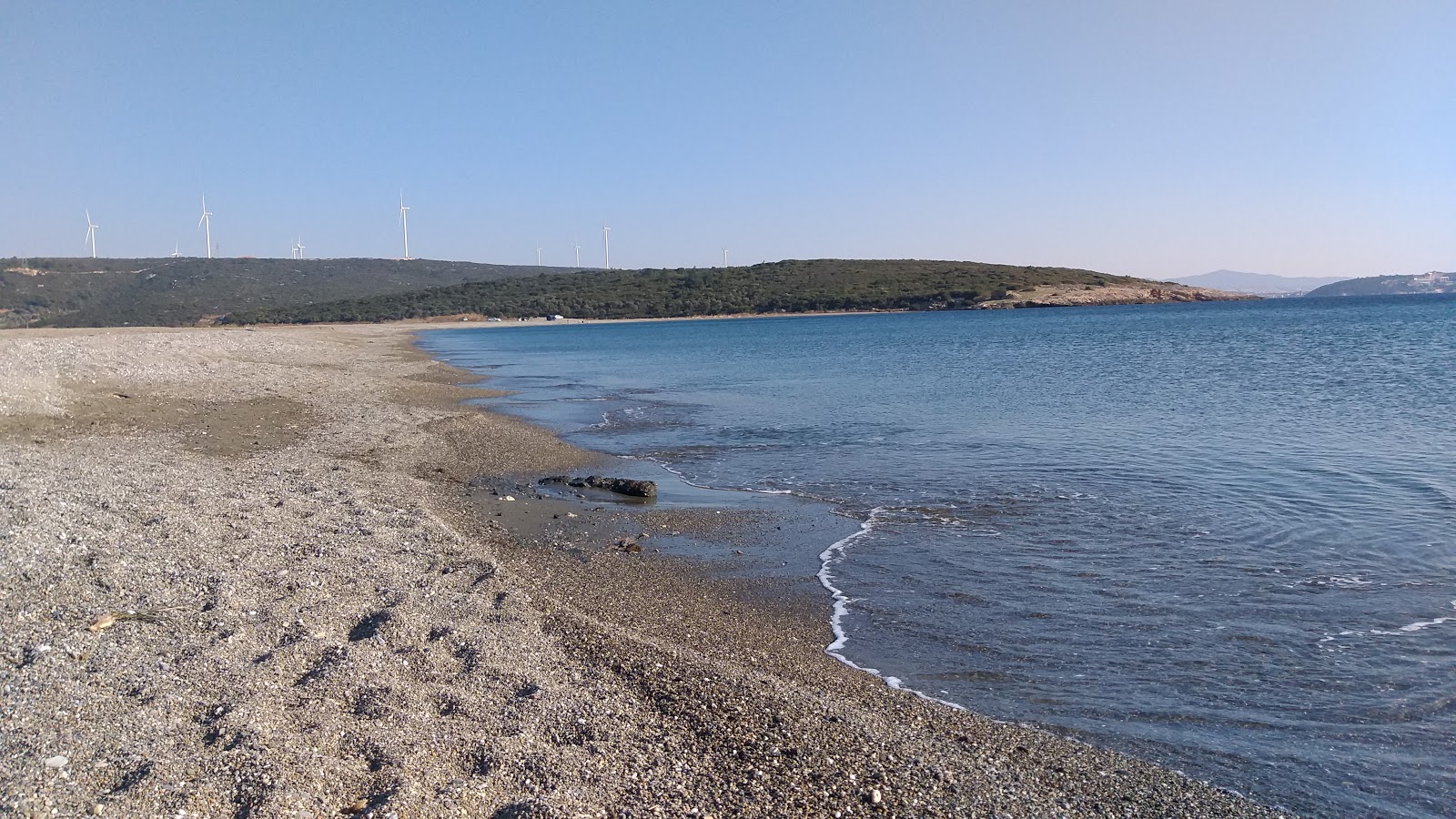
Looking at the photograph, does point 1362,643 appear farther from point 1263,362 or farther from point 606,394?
point 1263,362

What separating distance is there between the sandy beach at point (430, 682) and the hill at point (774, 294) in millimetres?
109927

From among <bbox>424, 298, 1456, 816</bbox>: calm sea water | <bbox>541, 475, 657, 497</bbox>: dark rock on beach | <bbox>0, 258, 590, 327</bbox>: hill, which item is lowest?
<bbox>541, 475, 657, 497</bbox>: dark rock on beach

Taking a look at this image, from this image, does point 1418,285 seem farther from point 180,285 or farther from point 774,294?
point 180,285

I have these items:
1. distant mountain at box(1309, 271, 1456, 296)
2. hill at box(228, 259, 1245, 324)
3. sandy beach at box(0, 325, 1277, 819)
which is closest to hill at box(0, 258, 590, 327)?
hill at box(228, 259, 1245, 324)

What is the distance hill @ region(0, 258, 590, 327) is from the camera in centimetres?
10125

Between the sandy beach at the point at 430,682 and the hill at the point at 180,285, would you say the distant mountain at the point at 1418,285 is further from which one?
the sandy beach at the point at 430,682

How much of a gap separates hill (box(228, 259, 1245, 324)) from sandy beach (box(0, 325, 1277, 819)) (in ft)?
361

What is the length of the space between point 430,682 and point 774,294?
423ft

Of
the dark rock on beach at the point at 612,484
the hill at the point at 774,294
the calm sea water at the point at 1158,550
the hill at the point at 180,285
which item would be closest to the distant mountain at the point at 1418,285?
the hill at the point at 774,294

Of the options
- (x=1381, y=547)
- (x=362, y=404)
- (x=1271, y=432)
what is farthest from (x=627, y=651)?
(x=362, y=404)

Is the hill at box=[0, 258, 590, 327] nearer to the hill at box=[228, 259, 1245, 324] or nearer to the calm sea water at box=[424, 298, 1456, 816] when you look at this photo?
the hill at box=[228, 259, 1245, 324]

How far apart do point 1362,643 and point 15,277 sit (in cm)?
13977

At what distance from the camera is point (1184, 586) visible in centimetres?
881

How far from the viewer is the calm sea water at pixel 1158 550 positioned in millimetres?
6000
